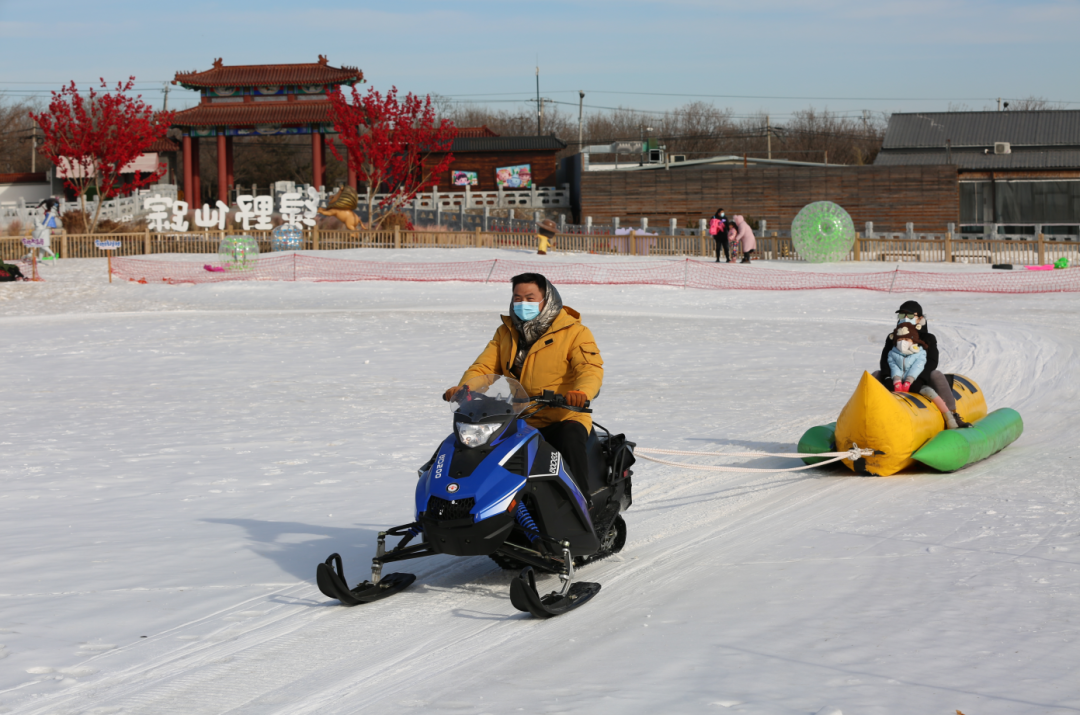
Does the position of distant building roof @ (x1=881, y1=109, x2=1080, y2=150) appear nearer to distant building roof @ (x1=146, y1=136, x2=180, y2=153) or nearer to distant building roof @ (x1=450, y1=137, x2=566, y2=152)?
distant building roof @ (x1=450, y1=137, x2=566, y2=152)

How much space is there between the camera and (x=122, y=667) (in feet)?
14.8

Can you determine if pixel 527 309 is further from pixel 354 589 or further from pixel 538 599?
pixel 354 589

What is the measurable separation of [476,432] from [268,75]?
151 ft

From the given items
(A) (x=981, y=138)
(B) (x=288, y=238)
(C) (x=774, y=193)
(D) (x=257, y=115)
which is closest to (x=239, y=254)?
(B) (x=288, y=238)

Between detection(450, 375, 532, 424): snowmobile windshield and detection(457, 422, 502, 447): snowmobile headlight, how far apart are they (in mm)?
26

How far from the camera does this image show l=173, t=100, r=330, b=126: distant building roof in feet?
153

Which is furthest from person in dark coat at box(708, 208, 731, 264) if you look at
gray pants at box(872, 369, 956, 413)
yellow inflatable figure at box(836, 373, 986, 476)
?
yellow inflatable figure at box(836, 373, 986, 476)

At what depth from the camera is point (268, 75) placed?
47.7m

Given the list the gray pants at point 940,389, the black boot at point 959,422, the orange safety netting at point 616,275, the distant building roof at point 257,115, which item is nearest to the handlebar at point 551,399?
the gray pants at point 940,389

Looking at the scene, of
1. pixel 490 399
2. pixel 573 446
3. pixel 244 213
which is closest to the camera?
pixel 490 399

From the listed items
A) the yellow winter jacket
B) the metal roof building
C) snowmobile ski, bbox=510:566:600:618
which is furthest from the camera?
the metal roof building

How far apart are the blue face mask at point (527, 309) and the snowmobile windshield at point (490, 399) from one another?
1.57ft

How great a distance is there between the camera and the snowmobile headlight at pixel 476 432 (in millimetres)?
5168

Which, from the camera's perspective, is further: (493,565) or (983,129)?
(983,129)
